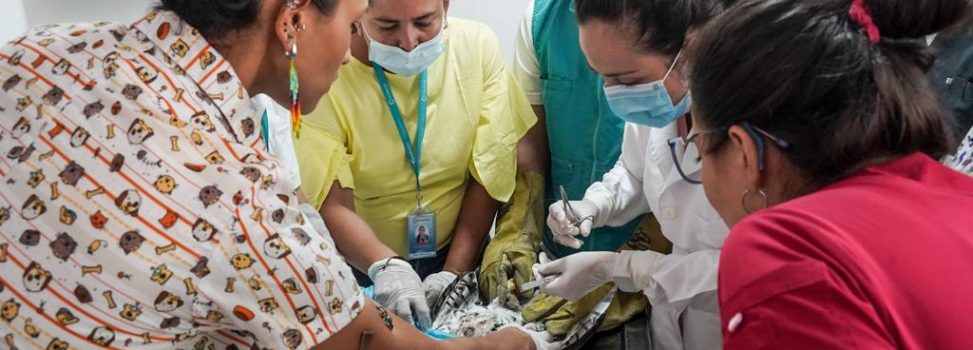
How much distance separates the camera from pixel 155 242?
103 cm

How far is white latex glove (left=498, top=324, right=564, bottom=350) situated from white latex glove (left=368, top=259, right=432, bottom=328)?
22cm

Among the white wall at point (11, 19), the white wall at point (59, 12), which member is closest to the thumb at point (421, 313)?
the white wall at point (59, 12)

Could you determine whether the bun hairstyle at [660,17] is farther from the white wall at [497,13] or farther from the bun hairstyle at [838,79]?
the white wall at [497,13]

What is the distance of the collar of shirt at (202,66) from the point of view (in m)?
1.12

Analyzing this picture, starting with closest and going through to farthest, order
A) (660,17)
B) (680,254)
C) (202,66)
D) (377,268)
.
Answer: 1. (202,66)
2. (660,17)
3. (680,254)
4. (377,268)

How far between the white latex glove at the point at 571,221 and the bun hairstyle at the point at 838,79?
884mm

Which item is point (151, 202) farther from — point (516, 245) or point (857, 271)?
point (516, 245)

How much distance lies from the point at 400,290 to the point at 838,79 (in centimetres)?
114

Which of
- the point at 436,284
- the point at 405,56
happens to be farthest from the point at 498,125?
the point at 436,284

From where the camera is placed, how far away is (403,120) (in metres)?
2.14

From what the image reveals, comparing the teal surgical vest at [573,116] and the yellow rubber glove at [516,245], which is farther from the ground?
the teal surgical vest at [573,116]

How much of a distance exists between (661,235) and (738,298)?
101cm

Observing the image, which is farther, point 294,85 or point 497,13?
point 497,13

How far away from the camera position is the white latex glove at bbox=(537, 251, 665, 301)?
71.2 inches
